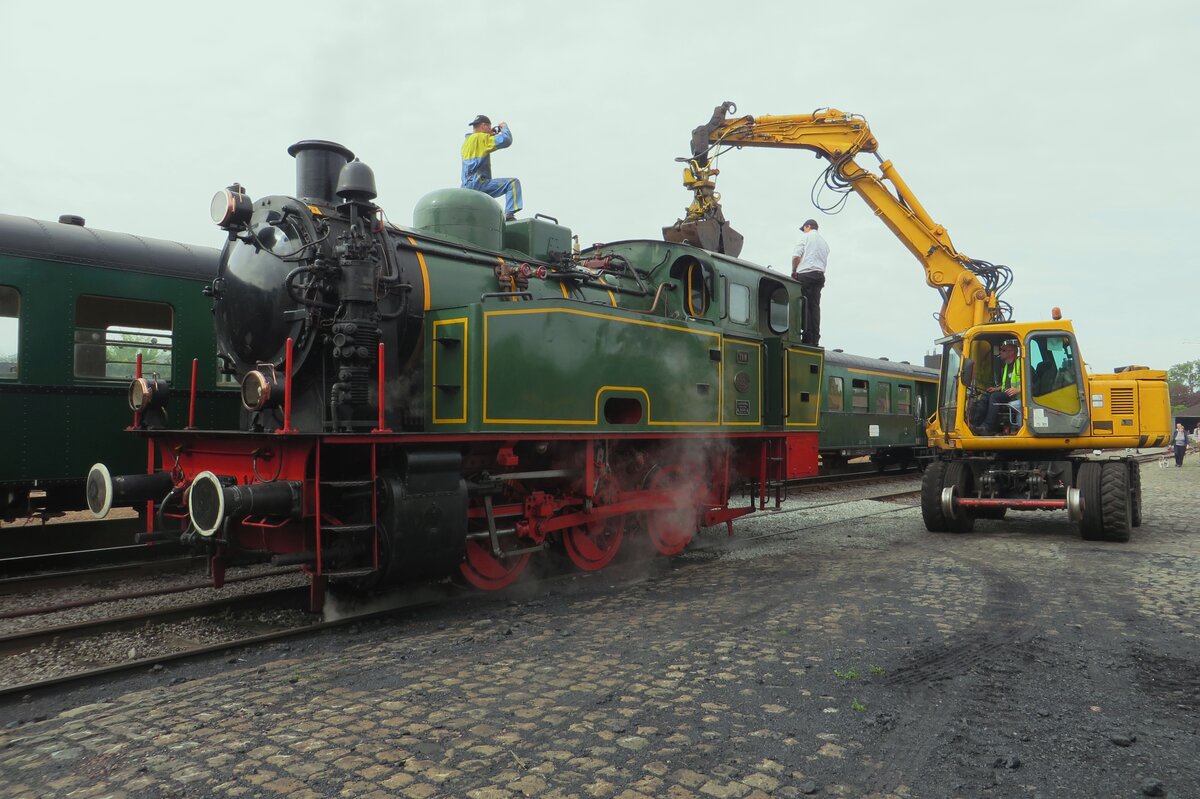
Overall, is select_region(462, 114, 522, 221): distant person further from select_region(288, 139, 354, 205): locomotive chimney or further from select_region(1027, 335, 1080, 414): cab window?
select_region(1027, 335, 1080, 414): cab window

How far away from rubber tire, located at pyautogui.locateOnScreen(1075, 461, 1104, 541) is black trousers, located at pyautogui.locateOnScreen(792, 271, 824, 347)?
3.38 meters

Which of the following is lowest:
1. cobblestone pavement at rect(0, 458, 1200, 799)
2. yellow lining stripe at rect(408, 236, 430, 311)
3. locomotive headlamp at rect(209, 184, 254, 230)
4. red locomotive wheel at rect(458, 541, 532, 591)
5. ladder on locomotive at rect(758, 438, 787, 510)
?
cobblestone pavement at rect(0, 458, 1200, 799)

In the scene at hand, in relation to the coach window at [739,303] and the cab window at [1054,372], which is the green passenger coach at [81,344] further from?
the cab window at [1054,372]

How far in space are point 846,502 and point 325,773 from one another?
36.7ft

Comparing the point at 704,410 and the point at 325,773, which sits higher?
the point at 704,410

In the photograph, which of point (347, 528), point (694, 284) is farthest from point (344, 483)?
point (694, 284)

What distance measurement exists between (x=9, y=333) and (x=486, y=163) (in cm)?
462

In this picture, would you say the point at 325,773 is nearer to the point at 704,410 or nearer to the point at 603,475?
the point at 603,475

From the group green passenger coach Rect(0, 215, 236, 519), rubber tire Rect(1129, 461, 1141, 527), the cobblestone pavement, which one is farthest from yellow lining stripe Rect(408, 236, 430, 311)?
rubber tire Rect(1129, 461, 1141, 527)

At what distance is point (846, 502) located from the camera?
13133 millimetres

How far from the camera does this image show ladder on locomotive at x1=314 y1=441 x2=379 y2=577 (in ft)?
16.5

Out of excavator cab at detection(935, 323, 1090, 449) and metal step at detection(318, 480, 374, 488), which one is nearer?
metal step at detection(318, 480, 374, 488)

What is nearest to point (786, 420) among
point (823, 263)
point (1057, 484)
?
point (823, 263)

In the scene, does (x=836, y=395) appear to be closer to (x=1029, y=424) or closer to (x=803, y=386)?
(x=1029, y=424)
